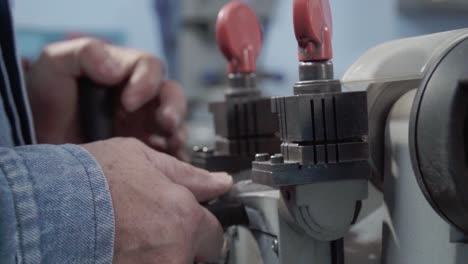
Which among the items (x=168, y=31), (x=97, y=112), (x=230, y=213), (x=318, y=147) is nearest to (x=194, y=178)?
(x=230, y=213)

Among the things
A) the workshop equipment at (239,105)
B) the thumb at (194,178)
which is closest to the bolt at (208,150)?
the workshop equipment at (239,105)

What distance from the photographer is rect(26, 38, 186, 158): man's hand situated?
772 millimetres

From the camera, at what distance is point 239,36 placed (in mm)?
545

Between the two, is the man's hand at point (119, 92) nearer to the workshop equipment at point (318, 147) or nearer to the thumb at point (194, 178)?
the thumb at point (194, 178)

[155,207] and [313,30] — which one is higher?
[313,30]

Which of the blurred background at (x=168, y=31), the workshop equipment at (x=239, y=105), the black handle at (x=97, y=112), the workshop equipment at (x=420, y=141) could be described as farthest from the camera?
the blurred background at (x=168, y=31)

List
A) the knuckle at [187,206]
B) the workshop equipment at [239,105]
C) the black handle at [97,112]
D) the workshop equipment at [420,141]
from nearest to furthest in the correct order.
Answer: the workshop equipment at [420,141] < the knuckle at [187,206] < the workshop equipment at [239,105] < the black handle at [97,112]

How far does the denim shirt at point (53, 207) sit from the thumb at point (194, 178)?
0.24 ft

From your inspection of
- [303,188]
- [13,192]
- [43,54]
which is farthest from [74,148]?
[43,54]

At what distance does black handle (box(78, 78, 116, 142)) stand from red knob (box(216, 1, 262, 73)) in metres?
0.27

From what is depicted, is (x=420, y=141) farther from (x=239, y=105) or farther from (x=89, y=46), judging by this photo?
(x=89, y=46)

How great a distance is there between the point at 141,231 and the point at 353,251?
0.16 metres

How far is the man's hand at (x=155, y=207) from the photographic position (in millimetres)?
379

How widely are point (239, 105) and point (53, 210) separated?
229 millimetres
